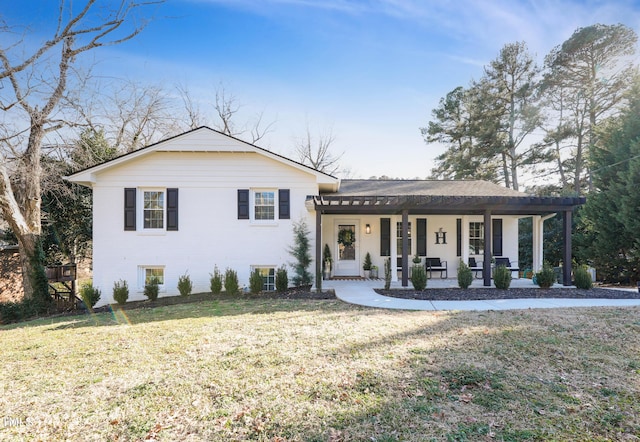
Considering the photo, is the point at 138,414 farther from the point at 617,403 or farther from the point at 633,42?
the point at 633,42

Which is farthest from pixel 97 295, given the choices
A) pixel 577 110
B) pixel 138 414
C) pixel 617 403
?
pixel 577 110

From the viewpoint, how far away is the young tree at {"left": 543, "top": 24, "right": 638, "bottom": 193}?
58.4 ft

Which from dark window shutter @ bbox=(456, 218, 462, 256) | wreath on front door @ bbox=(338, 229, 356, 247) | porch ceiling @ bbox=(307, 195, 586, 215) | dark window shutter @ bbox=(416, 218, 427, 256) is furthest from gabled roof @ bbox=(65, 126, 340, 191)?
dark window shutter @ bbox=(456, 218, 462, 256)

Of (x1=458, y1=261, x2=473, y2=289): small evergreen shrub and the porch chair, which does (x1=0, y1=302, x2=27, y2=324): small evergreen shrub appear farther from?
the porch chair

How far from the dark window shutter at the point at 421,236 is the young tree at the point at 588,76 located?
11.5 m

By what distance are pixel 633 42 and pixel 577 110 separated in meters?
4.01

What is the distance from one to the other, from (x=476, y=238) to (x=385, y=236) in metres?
4.00

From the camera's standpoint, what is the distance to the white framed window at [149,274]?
11.4 m

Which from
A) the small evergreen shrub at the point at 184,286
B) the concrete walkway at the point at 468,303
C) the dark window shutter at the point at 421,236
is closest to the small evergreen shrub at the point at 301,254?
the concrete walkway at the point at 468,303

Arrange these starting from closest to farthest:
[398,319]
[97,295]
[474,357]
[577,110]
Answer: [474,357] → [398,319] → [97,295] → [577,110]

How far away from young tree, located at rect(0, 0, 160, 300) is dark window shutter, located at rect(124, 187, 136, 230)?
11.7 feet

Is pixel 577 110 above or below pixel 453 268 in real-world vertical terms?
above

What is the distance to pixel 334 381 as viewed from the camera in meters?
3.73

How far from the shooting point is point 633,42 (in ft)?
57.3
